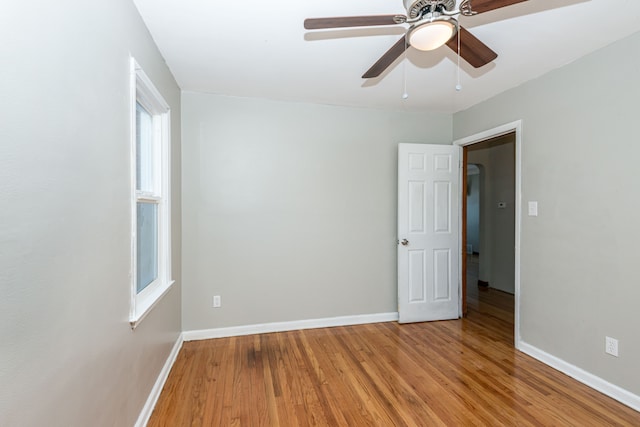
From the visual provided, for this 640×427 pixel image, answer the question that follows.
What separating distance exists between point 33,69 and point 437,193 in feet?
11.5

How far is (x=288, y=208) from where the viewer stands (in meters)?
3.22

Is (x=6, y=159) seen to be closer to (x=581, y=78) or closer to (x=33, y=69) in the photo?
(x=33, y=69)

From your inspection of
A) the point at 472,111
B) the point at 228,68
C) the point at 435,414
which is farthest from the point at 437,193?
the point at 228,68

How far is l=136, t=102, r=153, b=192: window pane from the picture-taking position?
6.86 feet

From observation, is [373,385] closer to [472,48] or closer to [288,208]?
[288,208]

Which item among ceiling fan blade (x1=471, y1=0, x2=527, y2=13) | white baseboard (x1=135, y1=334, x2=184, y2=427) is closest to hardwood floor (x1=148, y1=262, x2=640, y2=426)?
white baseboard (x1=135, y1=334, x2=184, y2=427)

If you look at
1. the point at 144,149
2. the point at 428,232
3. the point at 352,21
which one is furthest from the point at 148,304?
the point at 428,232

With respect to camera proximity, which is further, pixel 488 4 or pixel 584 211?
pixel 584 211

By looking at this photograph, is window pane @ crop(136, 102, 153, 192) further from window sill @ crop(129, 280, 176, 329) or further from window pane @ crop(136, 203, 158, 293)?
window sill @ crop(129, 280, 176, 329)

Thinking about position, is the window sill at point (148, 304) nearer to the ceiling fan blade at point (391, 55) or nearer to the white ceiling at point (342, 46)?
the white ceiling at point (342, 46)

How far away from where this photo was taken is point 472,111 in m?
3.38

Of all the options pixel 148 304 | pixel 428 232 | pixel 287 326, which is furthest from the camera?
pixel 428 232

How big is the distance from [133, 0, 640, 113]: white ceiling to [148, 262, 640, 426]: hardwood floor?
2521 mm

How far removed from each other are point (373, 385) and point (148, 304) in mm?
1715
